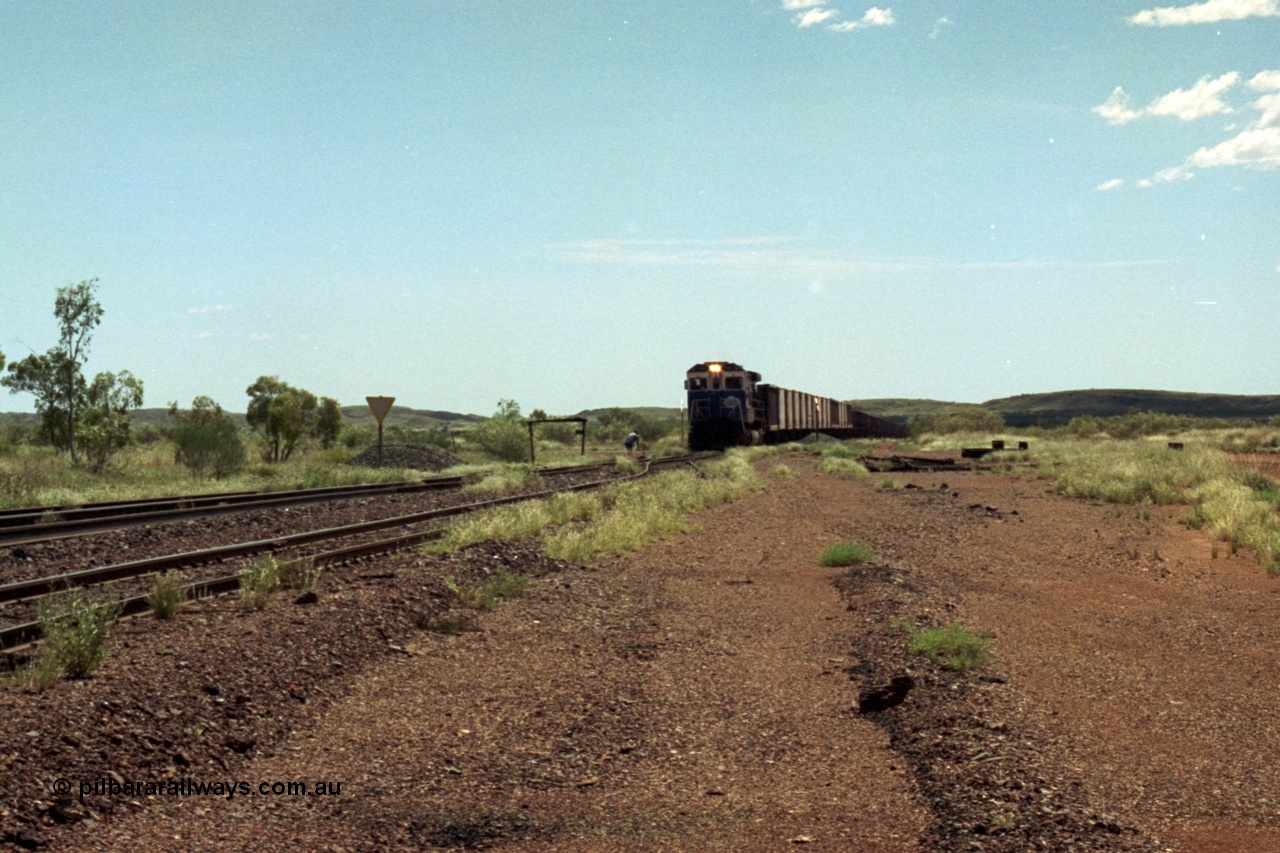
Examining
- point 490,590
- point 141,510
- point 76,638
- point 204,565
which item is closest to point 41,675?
point 76,638

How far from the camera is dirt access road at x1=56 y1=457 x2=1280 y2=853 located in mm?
5539

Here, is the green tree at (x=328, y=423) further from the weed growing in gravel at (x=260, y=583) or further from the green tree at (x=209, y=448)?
the weed growing in gravel at (x=260, y=583)

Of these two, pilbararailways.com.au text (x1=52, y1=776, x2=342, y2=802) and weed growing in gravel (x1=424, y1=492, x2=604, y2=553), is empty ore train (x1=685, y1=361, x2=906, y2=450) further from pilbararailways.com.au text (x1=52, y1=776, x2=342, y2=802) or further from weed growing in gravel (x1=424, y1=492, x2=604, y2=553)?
pilbararailways.com.au text (x1=52, y1=776, x2=342, y2=802)

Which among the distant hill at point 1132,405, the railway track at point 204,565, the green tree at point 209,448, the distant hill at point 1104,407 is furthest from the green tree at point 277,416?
the distant hill at point 1132,405

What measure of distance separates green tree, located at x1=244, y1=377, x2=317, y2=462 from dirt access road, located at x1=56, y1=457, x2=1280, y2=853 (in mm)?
34861

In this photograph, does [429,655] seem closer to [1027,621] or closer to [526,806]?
[526,806]

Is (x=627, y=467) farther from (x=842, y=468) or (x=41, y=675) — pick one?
(x=41, y=675)

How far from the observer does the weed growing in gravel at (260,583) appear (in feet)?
35.4

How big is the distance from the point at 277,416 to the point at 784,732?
1651 inches

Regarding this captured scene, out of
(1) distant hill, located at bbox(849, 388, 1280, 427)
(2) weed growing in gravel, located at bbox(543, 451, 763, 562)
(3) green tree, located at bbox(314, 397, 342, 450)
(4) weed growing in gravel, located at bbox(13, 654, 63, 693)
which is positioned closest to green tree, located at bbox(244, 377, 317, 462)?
(3) green tree, located at bbox(314, 397, 342, 450)

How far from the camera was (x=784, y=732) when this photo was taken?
7.40 m

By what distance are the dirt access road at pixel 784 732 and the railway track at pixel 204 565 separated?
2.82 m

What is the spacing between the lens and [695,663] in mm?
9453

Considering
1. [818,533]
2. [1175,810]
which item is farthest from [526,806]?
[818,533]
